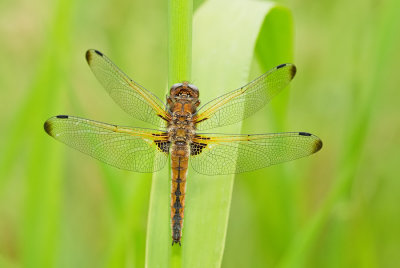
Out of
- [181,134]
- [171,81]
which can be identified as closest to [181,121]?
[181,134]

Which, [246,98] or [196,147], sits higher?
[246,98]

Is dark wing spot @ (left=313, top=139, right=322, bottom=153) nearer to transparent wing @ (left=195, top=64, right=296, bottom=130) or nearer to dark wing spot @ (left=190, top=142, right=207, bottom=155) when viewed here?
transparent wing @ (left=195, top=64, right=296, bottom=130)

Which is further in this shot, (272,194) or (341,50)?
(341,50)

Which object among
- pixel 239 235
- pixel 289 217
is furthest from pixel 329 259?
pixel 239 235

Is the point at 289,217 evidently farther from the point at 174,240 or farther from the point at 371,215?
the point at 174,240

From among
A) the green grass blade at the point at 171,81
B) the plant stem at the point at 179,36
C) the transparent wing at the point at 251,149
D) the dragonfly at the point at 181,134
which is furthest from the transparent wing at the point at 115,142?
the plant stem at the point at 179,36

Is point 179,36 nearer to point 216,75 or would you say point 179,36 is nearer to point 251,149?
point 216,75

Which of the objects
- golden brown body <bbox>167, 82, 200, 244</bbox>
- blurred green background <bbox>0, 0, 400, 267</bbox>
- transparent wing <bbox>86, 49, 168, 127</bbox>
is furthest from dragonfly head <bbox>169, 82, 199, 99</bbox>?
blurred green background <bbox>0, 0, 400, 267</bbox>

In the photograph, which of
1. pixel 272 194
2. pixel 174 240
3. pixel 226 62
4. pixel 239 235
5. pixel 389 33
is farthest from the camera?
pixel 239 235
